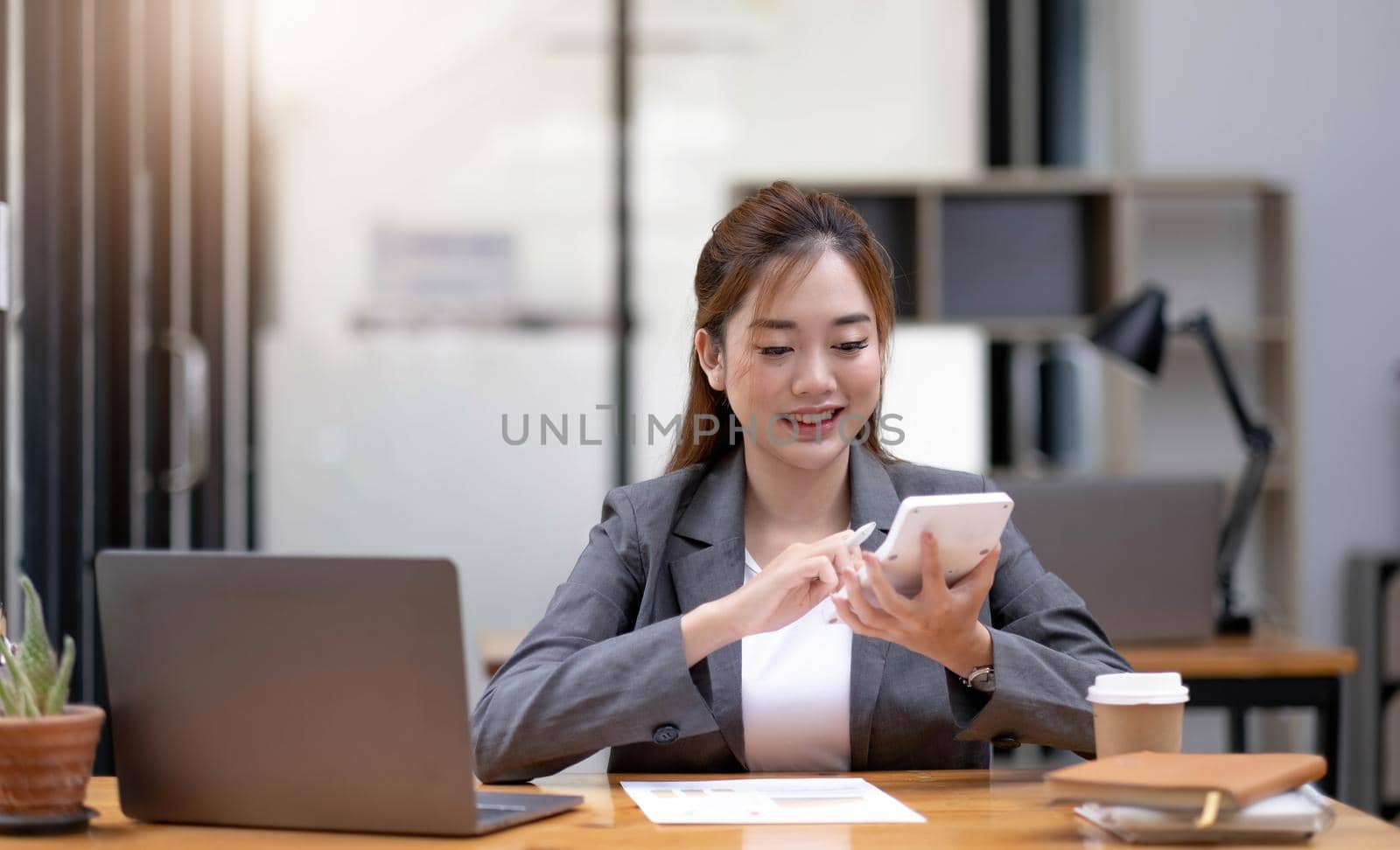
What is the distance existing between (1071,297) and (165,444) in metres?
2.50

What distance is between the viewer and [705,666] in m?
1.72

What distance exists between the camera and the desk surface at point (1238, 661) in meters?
2.80

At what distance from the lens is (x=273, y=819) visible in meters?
1.29

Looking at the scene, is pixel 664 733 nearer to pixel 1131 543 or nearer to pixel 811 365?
pixel 811 365

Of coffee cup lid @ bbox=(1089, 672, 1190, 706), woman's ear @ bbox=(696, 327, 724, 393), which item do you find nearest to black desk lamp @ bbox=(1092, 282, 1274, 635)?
woman's ear @ bbox=(696, 327, 724, 393)

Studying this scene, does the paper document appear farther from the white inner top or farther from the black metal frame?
the black metal frame

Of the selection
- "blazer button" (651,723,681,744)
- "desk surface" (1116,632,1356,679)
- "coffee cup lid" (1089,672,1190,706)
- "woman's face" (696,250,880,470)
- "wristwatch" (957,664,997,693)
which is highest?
"woman's face" (696,250,880,470)

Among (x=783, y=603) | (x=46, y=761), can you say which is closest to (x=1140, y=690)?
(x=783, y=603)

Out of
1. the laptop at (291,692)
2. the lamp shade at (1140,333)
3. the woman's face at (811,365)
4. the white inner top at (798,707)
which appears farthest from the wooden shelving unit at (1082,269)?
the laptop at (291,692)

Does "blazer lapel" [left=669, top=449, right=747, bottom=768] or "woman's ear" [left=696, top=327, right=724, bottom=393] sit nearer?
"blazer lapel" [left=669, top=449, right=747, bottom=768]

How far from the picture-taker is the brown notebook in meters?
1.21

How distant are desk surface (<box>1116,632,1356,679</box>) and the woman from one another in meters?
1.10

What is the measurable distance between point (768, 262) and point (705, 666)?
1.60 feet

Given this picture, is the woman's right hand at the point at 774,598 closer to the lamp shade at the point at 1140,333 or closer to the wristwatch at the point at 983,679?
the wristwatch at the point at 983,679
